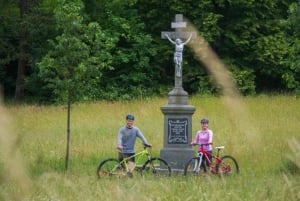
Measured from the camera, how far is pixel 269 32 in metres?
33.0

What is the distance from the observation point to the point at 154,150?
16.0 metres

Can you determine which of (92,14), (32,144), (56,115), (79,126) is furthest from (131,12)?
(32,144)

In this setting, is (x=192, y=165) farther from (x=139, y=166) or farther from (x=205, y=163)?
(x=139, y=166)

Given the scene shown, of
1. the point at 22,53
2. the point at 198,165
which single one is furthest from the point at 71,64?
the point at 22,53

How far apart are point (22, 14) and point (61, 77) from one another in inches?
782

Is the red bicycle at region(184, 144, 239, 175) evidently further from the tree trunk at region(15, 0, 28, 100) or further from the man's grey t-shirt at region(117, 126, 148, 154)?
the tree trunk at region(15, 0, 28, 100)

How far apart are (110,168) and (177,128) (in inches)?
98.2

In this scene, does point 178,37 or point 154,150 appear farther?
point 154,150

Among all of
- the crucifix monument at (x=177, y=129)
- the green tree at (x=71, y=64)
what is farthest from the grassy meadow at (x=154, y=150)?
the green tree at (x=71, y=64)

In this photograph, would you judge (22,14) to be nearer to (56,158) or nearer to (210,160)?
(56,158)

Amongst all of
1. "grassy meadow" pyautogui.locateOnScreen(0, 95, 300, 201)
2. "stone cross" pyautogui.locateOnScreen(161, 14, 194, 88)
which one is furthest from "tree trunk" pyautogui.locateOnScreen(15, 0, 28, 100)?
"stone cross" pyautogui.locateOnScreen(161, 14, 194, 88)

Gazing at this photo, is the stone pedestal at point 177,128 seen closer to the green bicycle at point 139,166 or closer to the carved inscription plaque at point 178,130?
the carved inscription plaque at point 178,130

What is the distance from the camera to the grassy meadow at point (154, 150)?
250 centimetres

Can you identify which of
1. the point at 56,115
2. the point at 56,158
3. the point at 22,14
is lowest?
the point at 56,158
